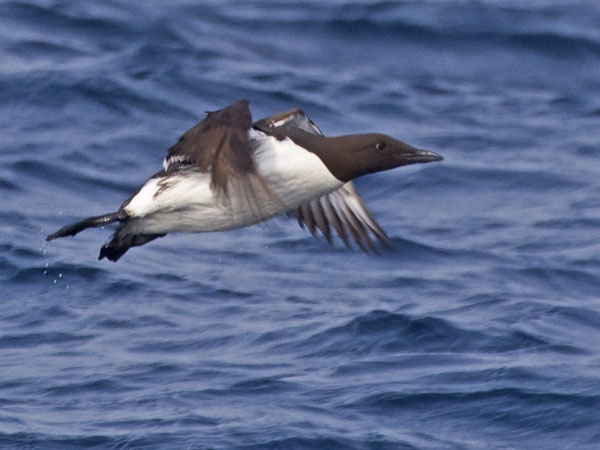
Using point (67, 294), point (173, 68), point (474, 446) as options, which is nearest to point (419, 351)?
point (474, 446)

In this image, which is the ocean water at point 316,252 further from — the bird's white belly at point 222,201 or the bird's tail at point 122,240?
the bird's white belly at point 222,201

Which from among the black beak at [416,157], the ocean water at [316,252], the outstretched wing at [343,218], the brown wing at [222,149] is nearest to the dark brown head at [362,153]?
the black beak at [416,157]

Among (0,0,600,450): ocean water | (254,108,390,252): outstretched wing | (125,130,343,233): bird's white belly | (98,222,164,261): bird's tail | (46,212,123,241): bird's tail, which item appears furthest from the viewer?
(254,108,390,252): outstretched wing

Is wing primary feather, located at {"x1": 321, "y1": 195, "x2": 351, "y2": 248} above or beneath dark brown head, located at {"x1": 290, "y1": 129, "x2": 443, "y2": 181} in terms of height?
beneath

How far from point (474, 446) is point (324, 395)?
0.96 meters

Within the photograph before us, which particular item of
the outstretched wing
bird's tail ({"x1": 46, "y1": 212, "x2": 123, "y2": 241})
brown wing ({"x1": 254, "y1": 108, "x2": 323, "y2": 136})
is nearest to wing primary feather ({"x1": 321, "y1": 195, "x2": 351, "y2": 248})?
the outstretched wing

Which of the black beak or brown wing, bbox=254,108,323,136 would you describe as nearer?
the black beak

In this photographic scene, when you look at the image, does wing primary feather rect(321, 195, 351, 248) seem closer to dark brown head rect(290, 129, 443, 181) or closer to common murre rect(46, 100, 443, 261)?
common murre rect(46, 100, 443, 261)

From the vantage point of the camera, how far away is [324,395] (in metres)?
8.04

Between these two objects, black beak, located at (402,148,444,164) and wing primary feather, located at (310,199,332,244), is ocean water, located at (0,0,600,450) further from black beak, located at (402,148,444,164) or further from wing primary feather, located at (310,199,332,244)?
black beak, located at (402,148,444,164)

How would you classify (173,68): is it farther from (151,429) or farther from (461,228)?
(151,429)

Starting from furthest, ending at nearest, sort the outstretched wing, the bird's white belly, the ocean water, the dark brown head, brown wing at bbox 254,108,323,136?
the outstretched wing, the ocean water, brown wing at bbox 254,108,323,136, the dark brown head, the bird's white belly

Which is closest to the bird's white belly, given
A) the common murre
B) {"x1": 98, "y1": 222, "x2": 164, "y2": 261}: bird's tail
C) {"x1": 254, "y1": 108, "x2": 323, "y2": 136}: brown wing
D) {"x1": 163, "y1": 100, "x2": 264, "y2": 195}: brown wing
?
the common murre

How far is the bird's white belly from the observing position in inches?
270
